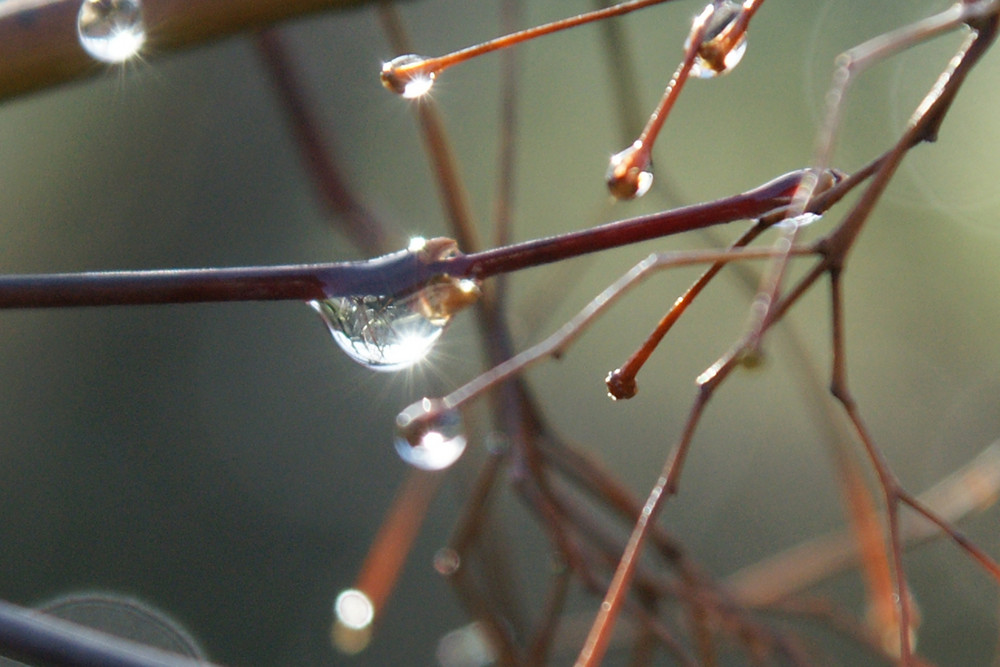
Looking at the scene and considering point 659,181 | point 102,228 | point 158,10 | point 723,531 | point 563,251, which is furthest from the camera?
point 102,228

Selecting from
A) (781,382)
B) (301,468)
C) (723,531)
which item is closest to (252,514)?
(301,468)

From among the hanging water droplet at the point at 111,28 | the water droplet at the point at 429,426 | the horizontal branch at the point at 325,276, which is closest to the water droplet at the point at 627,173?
the horizontal branch at the point at 325,276

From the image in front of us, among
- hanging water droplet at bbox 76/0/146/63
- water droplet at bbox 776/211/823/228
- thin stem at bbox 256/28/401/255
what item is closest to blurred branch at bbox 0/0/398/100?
hanging water droplet at bbox 76/0/146/63

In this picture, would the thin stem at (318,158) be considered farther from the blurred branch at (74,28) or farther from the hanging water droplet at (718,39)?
the hanging water droplet at (718,39)

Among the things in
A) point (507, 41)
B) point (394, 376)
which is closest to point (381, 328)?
point (507, 41)

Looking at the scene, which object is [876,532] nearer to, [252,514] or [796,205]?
[796,205]

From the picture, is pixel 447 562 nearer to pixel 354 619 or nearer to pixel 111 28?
pixel 354 619

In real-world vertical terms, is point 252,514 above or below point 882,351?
above
